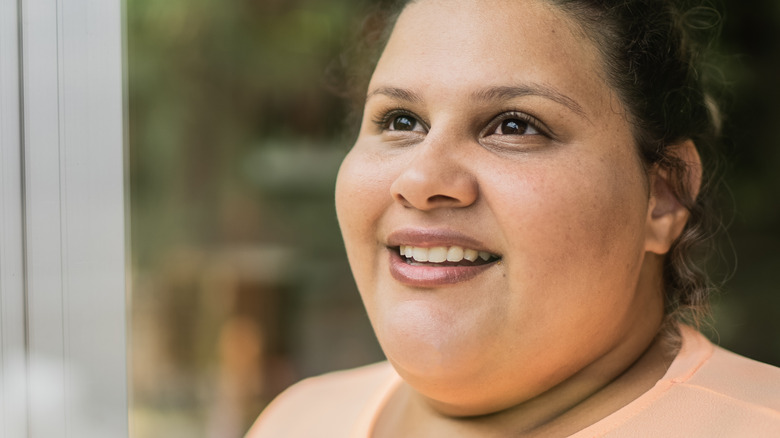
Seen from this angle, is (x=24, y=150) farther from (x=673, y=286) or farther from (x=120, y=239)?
(x=673, y=286)

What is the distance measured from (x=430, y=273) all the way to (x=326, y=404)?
0.60 metres

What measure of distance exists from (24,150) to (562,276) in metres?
0.80

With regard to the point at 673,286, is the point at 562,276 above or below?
above

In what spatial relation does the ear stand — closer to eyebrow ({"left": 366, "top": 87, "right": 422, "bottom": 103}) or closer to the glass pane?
eyebrow ({"left": 366, "top": 87, "right": 422, "bottom": 103})

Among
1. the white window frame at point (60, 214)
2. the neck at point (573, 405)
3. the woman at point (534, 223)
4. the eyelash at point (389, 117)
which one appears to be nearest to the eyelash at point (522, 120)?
the woman at point (534, 223)

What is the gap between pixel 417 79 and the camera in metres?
1.29

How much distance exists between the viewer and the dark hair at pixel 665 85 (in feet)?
4.31

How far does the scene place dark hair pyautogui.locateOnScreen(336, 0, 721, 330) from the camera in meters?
1.31

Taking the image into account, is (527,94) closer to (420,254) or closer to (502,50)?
(502,50)

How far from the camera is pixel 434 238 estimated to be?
48.3 inches

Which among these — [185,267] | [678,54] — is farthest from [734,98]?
[185,267]

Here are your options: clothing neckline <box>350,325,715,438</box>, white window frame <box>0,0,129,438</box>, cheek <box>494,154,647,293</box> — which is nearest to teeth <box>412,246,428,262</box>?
cheek <box>494,154,647,293</box>

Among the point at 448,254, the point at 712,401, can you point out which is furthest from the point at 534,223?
the point at 712,401

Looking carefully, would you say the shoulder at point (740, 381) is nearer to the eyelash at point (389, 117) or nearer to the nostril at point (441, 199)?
the nostril at point (441, 199)
